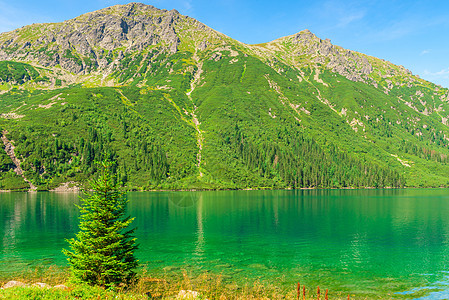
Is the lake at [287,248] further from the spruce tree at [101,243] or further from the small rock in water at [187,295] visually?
the spruce tree at [101,243]

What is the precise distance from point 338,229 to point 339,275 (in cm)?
3934

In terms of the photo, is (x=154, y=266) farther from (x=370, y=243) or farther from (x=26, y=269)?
(x=370, y=243)

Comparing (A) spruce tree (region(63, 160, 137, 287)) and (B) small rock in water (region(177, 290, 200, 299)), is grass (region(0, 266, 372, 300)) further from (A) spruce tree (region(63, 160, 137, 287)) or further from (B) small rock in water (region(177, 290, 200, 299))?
(A) spruce tree (region(63, 160, 137, 287))

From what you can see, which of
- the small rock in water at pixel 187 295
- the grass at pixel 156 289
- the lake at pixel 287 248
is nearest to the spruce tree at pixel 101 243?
the grass at pixel 156 289

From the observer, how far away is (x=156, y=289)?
97.6 ft

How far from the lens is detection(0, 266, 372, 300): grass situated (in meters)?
22.1

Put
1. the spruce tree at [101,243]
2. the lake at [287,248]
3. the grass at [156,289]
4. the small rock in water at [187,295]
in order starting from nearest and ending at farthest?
1. the grass at [156,289]
2. the small rock in water at [187,295]
3. the spruce tree at [101,243]
4. the lake at [287,248]

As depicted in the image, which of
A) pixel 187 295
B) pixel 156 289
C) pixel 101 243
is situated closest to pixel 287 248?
pixel 156 289

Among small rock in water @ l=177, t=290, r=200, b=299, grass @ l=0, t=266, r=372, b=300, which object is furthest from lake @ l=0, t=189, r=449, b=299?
small rock in water @ l=177, t=290, r=200, b=299

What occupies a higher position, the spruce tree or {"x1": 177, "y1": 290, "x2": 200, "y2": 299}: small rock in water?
the spruce tree

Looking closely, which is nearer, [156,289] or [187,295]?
[187,295]

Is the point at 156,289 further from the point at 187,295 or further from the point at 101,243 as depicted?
the point at 101,243

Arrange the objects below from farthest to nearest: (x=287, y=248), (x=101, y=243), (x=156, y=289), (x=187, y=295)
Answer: (x=287, y=248)
(x=156, y=289)
(x=101, y=243)
(x=187, y=295)

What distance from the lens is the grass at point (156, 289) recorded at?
870 inches
